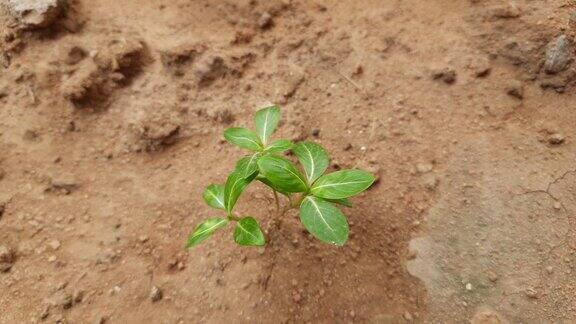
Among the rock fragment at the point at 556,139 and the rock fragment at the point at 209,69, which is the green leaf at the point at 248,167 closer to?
the rock fragment at the point at 209,69

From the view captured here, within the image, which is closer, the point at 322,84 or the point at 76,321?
the point at 76,321

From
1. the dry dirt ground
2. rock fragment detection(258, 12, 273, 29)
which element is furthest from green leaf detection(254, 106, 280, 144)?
rock fragment detection(258, 12, 273, 29)

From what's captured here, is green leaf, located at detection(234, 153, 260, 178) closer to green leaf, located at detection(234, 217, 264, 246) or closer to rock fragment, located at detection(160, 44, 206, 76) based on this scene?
green leaf, located at detection(234, 217, 264, 246)

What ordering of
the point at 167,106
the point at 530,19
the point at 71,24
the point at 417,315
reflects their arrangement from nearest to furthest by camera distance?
1. the point at 417,315
2. the point at 530,19
3. the point at 167,106
4. the point at 71,24

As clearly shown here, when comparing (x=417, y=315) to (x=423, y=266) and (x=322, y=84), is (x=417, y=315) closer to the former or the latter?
(x=423, y=266)

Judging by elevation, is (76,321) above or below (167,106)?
below

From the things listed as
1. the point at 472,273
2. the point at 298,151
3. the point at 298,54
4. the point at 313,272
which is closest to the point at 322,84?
the point at 298,54

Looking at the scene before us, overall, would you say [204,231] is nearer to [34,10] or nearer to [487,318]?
[487,318]
